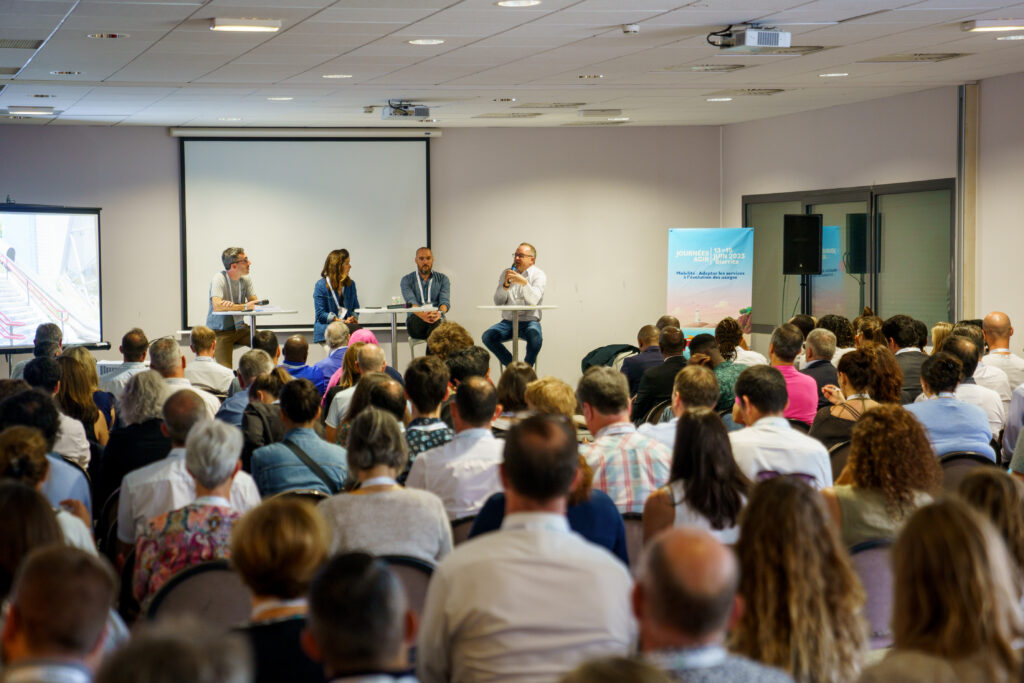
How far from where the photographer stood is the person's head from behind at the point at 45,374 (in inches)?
225

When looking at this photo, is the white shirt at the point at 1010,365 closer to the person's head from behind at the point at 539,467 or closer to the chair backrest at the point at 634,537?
the chair backrest at the point at 634,537

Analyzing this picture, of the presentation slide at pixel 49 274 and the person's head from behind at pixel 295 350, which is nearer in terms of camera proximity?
the person's head from behind at pixel 295 350

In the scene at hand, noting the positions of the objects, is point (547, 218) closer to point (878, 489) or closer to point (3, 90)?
point (3, 90)

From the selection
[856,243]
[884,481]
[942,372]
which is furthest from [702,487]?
[856,243]

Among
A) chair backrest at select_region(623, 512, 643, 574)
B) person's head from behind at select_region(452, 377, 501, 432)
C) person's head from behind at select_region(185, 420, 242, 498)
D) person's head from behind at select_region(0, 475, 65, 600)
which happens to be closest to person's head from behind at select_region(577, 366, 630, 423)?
person's head from behind at select_region(452, 377, 501, 432)

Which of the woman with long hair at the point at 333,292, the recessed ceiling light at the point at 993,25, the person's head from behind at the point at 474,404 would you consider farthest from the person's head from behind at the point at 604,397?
the woman with long hair at the point at 333,292

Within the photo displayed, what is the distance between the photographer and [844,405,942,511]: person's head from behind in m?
3.49

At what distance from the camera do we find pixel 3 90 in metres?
9.48

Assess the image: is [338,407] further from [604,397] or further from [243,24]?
[243,24]

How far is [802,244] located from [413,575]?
385 inches

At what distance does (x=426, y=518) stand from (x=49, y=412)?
189 centimetres

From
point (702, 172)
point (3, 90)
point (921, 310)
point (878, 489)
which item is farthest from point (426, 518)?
point (702, 172)

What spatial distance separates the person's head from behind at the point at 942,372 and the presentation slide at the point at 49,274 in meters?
8.67

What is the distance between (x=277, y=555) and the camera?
7.74 feet
